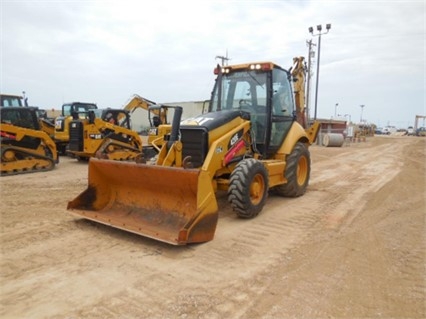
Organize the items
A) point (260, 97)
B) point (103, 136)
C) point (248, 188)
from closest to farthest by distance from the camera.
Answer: point (248, 188)
point (260, 97)
point (103, 136)

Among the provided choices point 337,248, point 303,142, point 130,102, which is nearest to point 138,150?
point 130,102

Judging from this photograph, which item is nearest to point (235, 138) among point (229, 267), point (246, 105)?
point (246, 105)

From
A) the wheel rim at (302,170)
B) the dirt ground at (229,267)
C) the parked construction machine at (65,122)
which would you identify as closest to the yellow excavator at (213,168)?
the wheel rim at (302,170)

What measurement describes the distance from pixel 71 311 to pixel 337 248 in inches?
119

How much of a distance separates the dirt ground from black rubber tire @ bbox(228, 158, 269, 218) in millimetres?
221

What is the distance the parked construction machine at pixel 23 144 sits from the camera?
10047 mm

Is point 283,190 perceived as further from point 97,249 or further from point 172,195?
point 97,249

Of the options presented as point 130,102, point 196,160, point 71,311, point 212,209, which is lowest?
point 71,311

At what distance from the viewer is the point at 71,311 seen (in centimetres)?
292

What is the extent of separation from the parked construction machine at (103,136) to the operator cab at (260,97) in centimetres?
558

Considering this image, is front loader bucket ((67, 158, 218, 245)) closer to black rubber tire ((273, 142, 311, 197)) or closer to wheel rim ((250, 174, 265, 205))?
wheel rim ((250, 174, 265, 205))

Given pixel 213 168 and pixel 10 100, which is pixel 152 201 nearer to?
pixel 213 168

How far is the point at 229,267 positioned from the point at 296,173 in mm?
3576

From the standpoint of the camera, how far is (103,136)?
1215 cm
